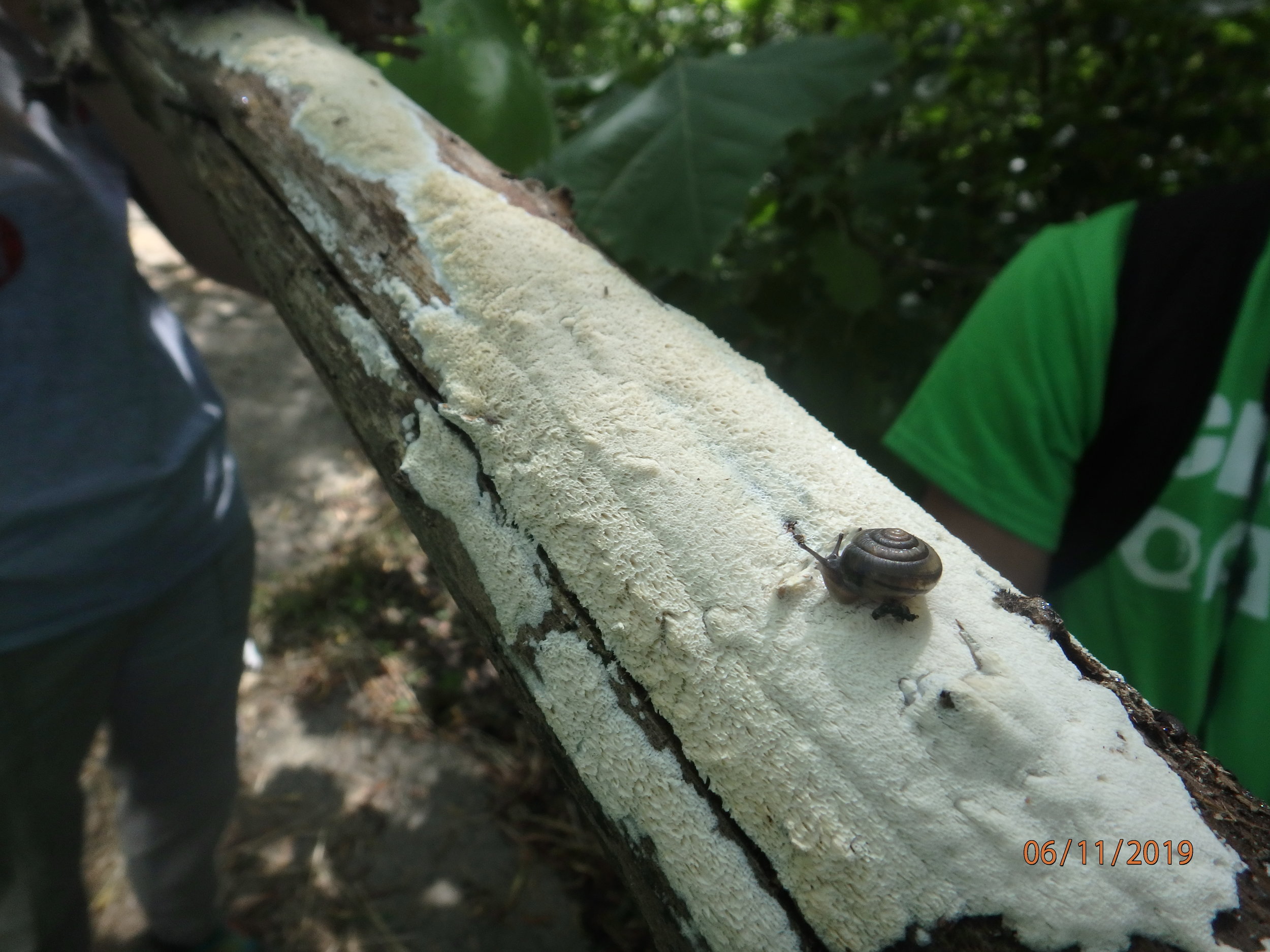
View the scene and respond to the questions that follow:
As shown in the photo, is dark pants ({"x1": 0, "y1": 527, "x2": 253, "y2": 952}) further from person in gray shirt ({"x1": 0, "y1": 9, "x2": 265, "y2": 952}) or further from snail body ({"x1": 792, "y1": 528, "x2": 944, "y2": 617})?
snail body ({"x1": 792, "y1": 528, "x2": 944, "y2": 617})

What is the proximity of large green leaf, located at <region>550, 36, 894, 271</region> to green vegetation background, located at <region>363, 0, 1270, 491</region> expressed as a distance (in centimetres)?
2

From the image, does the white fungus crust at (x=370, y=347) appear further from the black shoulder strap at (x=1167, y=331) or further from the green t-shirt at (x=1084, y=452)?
the black shoulder strap at (x=1167, y=331)

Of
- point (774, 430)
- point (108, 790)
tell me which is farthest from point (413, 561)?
point (774, 430)

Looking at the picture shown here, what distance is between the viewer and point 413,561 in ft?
10.4

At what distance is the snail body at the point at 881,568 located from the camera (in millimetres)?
535

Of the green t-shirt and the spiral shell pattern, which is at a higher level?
the spiral shell pattern

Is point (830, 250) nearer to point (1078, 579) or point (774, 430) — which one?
point (1078, 579)

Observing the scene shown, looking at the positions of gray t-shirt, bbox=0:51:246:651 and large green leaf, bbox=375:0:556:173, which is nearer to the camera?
gray t-shirt, bbox=0:51:246:651

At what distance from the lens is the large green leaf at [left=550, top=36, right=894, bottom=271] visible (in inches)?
52.0

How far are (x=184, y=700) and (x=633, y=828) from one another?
1.33 m

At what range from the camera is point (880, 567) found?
1.74 feet
